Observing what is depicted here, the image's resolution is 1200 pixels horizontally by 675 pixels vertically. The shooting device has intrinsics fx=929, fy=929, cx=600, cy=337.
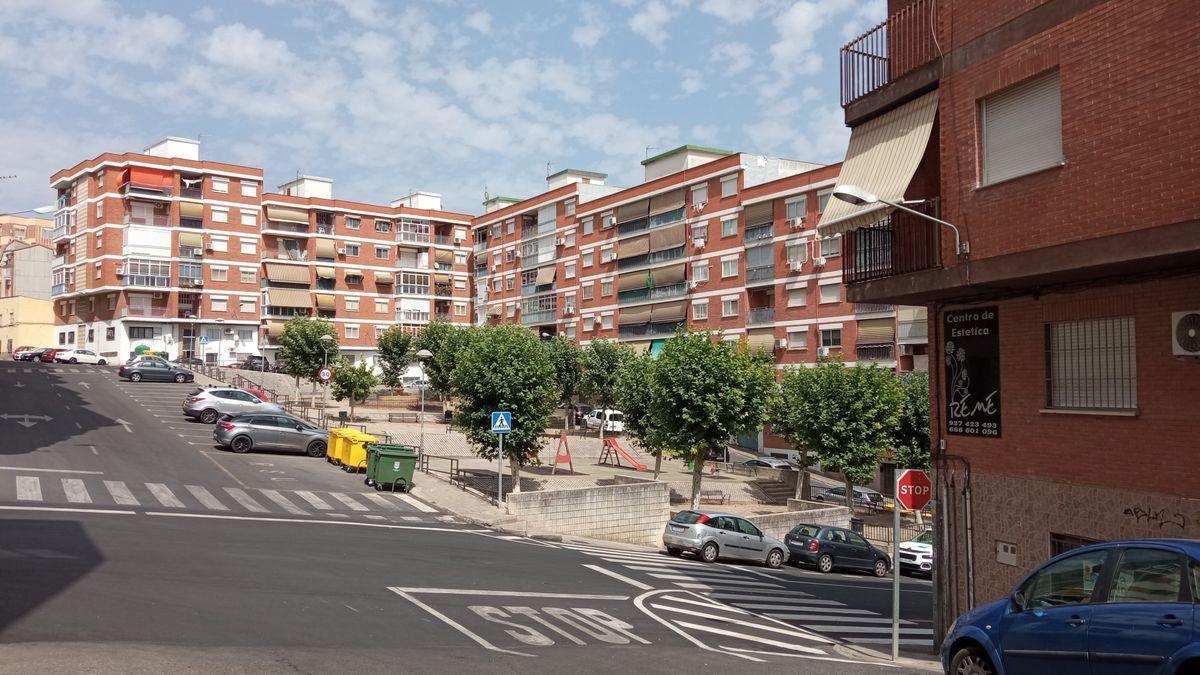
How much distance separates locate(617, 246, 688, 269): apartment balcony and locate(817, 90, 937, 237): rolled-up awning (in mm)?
49039

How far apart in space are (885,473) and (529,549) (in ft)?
102

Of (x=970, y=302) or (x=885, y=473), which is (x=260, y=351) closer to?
(x=885, y=473)

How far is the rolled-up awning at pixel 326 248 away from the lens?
86562mm

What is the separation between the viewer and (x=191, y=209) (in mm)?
77188

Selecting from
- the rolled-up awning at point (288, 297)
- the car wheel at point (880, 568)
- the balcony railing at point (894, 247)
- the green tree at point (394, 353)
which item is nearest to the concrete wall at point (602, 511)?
the car wheel at point (880, 568)

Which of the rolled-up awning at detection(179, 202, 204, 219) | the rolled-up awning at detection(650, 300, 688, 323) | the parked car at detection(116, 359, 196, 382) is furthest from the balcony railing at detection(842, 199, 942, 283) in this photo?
the rolled-up awning at detection(179, 202, 204, 219)

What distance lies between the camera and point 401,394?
6600 centimetres

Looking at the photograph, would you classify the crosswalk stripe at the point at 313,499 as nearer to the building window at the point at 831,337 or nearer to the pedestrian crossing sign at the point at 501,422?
the pedestrian crossing sign at the point at 501,422

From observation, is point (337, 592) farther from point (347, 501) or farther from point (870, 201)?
point (347, 501)

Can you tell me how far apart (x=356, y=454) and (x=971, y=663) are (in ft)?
85.2

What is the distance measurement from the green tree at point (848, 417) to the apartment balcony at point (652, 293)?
23938mm

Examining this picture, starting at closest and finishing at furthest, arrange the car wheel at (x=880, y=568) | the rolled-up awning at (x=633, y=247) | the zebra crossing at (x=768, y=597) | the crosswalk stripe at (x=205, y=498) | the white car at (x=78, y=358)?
the zebra crossing at (x=768, y=597)
the crosswalk stripe at (x=205, y=498)
the car wheel at (x=880, y=568)
the rolled-up awning at (x=633, y=247)
the white car at (x=78, y=358)

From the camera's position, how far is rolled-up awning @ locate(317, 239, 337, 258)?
3408 inches

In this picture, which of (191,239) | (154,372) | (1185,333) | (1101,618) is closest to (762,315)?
(154,372)
